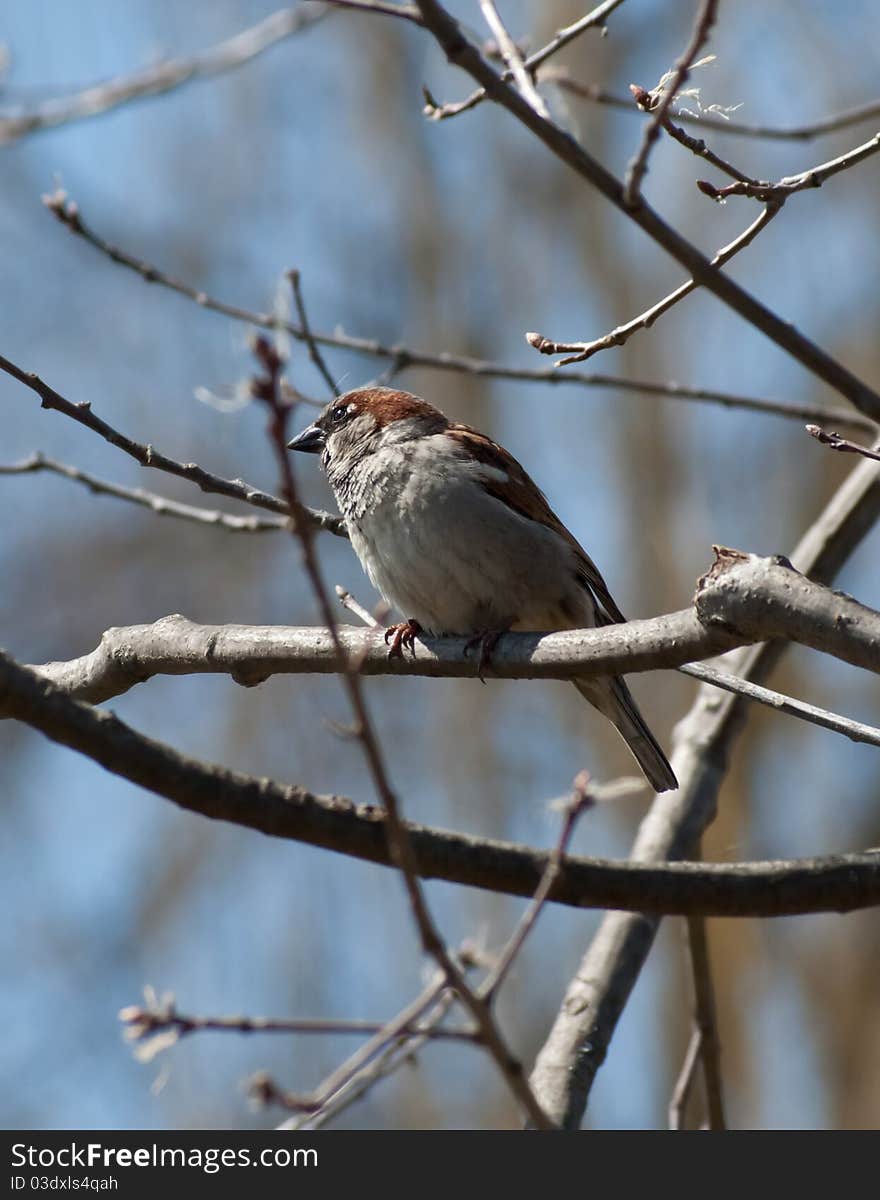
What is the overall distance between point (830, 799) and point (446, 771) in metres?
2.78

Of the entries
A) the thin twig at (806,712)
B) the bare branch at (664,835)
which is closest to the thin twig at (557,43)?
the thin twig at (806,712)

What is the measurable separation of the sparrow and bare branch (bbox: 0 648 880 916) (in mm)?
1682

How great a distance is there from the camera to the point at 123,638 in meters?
3.38

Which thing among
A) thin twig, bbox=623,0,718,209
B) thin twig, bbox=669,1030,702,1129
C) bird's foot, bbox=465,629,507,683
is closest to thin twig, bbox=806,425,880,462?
thin twig, bbox=623,0,718,209

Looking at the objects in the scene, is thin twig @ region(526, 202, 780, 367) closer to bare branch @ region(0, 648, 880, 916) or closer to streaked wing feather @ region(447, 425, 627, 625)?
bare branch @ region(0, 648, 880, 916)

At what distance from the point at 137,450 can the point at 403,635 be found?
1.18 metres

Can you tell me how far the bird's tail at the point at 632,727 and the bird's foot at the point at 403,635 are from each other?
537mm

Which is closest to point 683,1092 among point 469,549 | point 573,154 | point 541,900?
point 469,549

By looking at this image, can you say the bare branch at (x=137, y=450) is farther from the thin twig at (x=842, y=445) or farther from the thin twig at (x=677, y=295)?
the thin twig at (x=842, y=445)

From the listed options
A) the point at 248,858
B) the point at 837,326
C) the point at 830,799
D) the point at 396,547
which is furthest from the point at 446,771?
the point at 396,547

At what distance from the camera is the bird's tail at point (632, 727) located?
4262 millimetres

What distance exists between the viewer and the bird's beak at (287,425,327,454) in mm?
5441

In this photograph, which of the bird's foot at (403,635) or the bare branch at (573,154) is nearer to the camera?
the bare branch at (573,154)
